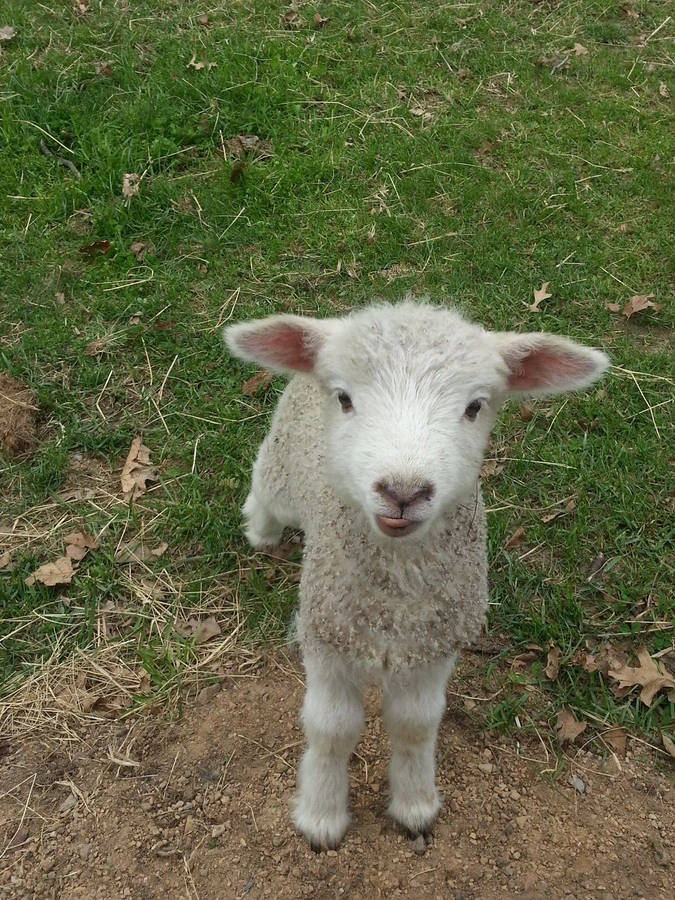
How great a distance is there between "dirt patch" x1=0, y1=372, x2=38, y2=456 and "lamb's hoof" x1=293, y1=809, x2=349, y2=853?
8.57 ft

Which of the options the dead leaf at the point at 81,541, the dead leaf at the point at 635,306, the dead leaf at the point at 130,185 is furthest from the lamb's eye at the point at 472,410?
the dead leaf at the point at 130,185

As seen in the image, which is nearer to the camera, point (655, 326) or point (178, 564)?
point (178, 564)

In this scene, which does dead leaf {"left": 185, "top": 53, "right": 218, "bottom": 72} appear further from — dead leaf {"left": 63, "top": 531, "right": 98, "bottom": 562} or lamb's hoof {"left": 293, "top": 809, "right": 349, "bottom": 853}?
lamb's hoof {"left": 293, "top": 809, "right": 349, "bottom": 853}

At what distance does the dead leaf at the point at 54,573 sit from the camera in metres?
3.65

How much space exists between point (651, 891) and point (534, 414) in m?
2.53

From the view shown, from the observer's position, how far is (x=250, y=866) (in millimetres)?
2781

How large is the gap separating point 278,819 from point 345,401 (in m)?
1.82

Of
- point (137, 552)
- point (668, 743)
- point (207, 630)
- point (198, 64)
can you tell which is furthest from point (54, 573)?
point (198, 64)

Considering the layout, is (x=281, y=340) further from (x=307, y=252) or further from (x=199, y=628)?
(x=307, y=252)

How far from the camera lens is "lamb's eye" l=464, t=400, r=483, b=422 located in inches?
85.8

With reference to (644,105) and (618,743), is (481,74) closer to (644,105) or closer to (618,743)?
(644,105)

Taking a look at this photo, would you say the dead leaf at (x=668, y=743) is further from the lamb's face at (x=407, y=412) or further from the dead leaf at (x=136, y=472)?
the dead leaf at (x=136, y=472)

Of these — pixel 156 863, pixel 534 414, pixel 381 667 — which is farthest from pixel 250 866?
pixel 534 414

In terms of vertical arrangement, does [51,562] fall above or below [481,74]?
below
